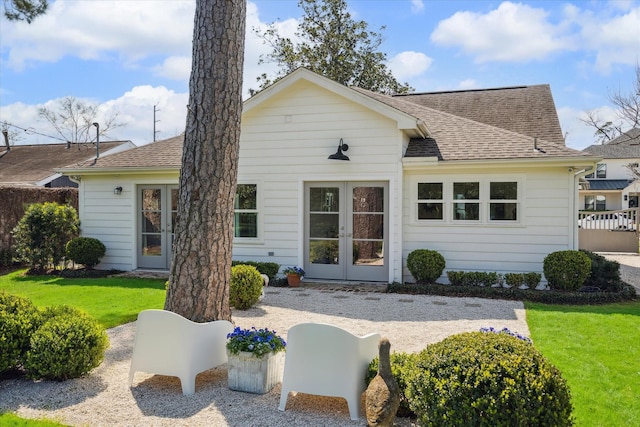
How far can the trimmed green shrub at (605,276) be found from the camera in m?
9.09

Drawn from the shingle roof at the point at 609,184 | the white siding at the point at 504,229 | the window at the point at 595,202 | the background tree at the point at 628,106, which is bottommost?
the white siding at the point at 504,229

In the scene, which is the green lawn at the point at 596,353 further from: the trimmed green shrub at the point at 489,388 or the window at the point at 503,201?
the window at the point at 503,201

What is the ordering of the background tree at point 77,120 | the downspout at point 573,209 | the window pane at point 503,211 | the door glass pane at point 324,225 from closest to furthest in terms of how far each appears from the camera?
the downspout at point 573,209 < the window pane at point 503,211 < the door glass pane at point 324,225 < the background tree at point 77,120

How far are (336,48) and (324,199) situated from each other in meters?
Answer: 15.2

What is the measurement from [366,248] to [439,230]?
5.36ft

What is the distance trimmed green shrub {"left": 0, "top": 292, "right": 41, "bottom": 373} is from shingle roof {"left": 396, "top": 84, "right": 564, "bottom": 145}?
41.1ft

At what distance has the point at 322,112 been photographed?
415 inches

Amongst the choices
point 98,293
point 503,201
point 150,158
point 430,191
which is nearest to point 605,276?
point 503,201

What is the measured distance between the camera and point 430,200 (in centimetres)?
1031

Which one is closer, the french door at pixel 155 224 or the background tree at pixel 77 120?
the french door at pixel 155 224

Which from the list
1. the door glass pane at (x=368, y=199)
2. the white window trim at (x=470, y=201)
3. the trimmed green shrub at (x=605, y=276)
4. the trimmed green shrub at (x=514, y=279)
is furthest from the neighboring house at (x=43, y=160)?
the trimmed green shrub at (x=605, y=276)

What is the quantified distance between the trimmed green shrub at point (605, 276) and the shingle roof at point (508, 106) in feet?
14.8

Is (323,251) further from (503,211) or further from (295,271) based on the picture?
(503,211)

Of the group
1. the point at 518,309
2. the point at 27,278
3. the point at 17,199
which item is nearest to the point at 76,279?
the point at 27,278
